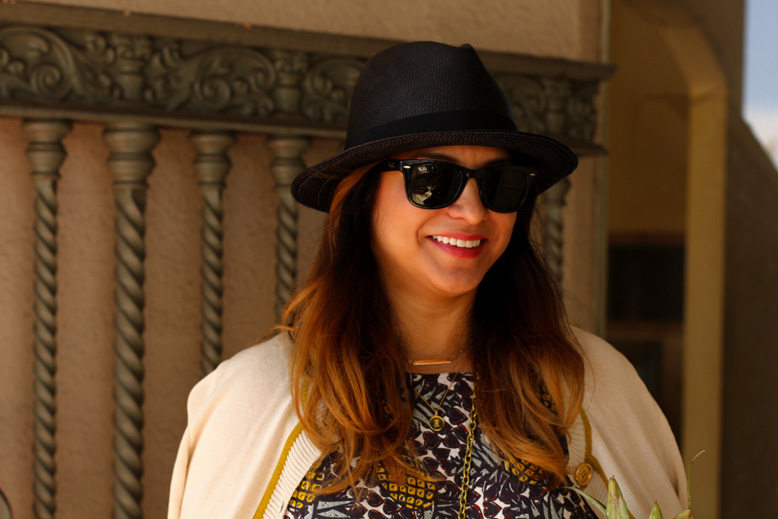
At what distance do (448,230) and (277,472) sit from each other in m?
0.55

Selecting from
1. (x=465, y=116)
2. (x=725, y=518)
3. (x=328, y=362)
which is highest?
(x=465, y=116)

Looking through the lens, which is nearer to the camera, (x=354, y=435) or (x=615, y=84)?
(x=354, y=435)

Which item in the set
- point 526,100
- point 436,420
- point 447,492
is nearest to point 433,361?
point 436,420

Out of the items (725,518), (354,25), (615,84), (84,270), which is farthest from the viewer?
(725,518)

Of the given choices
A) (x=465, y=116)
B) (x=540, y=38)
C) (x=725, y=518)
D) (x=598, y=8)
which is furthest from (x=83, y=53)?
(x=725, y=518)

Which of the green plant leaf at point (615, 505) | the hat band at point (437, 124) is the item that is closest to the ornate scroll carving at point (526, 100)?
A: the hat band at point (437, 124)

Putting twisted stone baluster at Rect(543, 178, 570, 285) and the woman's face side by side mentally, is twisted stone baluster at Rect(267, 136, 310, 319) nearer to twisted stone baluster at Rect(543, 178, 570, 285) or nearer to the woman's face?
the woman's face

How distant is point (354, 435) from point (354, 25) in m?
1.30

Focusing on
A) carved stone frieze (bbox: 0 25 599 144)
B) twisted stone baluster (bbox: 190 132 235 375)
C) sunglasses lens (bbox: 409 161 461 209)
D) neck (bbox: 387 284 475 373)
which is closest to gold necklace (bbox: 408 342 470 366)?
neck (bbox: 387 284 475 373)

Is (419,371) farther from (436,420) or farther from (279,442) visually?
(279,442)

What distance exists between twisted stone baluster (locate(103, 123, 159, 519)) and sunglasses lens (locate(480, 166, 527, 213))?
92cm

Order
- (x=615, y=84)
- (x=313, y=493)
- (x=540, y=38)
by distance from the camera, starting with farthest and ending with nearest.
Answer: (x=615, y=84) → (x=540, y=38) → (x=313, y=493)

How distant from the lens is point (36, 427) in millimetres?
1932

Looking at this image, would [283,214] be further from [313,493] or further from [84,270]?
[313,493]
